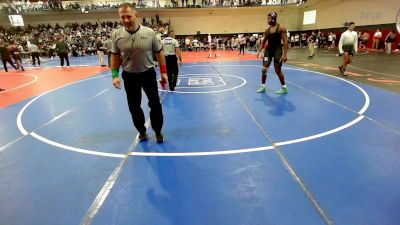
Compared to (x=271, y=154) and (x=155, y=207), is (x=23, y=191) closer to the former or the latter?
(x=155, y=207)

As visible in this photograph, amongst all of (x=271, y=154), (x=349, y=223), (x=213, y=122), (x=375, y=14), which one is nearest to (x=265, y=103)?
(x=213, y=122)

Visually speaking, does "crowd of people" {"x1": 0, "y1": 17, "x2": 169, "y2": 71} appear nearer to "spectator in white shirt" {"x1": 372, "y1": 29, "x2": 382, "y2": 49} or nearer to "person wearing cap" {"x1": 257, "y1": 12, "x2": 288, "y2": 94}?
"spectator in white shirt" {"x1": 372, "y1": 29, "x2": 382, "y2": 49}

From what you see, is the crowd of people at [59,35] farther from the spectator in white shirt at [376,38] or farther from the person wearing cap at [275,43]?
the person wearing cap at [275,43]

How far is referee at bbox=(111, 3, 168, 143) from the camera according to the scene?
371 centimetres

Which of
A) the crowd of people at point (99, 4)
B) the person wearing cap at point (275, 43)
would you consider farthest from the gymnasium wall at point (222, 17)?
the person wearing cap at point (275, 43)

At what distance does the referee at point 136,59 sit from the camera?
12.2 ft

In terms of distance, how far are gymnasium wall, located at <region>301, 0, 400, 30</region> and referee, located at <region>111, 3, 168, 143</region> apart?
21320mm

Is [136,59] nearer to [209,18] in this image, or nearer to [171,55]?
[171,55]

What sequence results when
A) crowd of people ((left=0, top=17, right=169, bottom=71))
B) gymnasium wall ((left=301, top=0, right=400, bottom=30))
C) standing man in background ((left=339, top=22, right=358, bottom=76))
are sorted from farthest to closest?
crowd of people ((left=0, top=17, right=169, bottom=71)), gymnasium wall ((left=301, top=0, right=400, bottom=30)), standing man in background ((left=339, top=22, right=358, bottom=76))

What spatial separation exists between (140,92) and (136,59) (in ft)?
1.75

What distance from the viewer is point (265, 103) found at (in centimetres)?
626

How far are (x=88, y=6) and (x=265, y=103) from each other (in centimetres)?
3002

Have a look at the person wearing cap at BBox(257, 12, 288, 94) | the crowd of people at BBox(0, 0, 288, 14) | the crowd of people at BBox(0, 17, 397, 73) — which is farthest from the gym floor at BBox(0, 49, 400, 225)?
the crowd of people at BBox(0, 0, 288, 14)

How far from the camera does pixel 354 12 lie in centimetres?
2359
